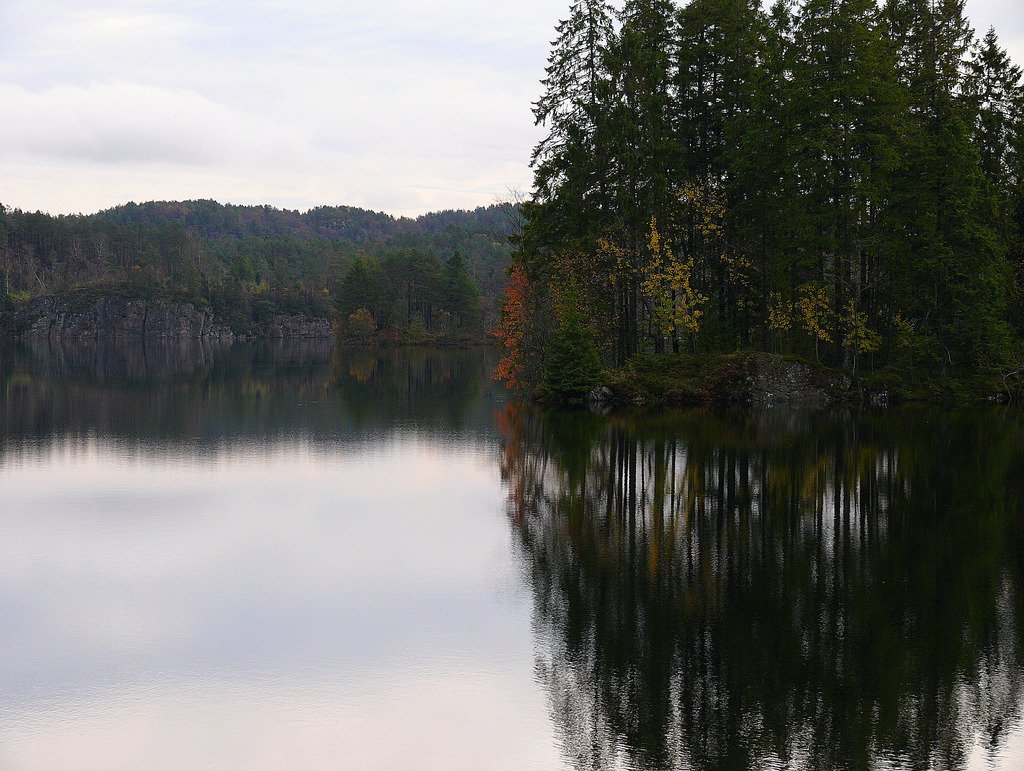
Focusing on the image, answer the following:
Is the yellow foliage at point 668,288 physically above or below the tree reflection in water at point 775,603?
above

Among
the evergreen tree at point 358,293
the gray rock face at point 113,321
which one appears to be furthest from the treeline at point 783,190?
the gray rock face at point 113,321

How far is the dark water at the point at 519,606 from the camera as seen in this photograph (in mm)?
11328

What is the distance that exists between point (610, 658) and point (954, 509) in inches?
501

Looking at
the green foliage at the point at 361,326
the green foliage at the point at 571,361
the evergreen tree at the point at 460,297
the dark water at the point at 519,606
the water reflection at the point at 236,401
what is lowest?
the dark water at the point at 519,606

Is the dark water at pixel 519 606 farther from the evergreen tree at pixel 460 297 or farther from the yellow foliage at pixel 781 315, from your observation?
the evergreen tree at pixel 460 297

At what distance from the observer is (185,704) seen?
1223 centimetres

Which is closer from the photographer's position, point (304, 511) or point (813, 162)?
point (304, 511)

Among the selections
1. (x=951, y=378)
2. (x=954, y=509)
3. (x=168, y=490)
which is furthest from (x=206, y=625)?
(x=951, y=378)

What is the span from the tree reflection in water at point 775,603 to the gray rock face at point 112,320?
165691 mm

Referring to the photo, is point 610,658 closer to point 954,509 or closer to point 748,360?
point 954,509

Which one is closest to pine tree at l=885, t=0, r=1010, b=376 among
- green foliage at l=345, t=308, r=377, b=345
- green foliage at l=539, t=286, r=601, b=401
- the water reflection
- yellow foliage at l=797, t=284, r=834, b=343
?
yellow foliage at l=797, t=284, r=834, b=343

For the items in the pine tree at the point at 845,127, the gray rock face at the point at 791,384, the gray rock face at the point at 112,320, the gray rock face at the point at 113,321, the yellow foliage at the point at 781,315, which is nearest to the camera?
the pine tree at the point at 845,127

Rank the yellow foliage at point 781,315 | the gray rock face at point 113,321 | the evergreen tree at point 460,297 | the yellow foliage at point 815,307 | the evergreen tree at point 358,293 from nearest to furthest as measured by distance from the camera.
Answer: the yellow foliage at point 815,307
the yellow foliage at point 781,315
the evergreen tree at point 460,297
the evergreen tree at point 358,293
the gray rock face at point 113,321

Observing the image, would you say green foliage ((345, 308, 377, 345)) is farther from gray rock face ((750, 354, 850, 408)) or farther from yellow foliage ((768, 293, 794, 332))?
gray rock face ((750, 354, 850, 408))
